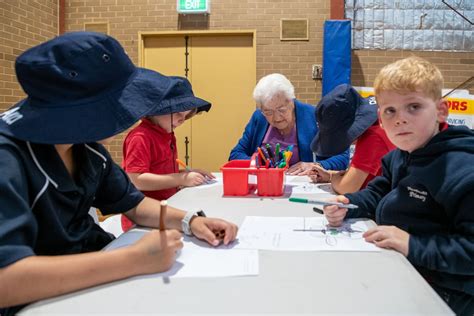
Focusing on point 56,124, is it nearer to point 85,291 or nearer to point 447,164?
point 85,291

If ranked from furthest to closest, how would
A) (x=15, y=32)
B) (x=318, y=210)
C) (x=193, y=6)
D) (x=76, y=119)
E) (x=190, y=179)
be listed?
(x=193, y=6) < (x=15, y=32) < (x=190, y=179) < (x=318, y=210) < (x=76, y=119)

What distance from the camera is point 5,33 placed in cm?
481

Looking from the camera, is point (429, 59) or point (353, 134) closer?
point (353, 134)

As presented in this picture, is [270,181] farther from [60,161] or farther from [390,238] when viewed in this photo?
[60,161]

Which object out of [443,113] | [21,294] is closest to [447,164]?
[443,113]

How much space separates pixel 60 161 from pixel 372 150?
A: 4.22 feet

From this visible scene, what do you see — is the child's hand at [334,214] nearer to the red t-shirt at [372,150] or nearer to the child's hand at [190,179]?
the red t-shirt at [372,150]

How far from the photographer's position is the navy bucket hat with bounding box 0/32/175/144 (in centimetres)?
88

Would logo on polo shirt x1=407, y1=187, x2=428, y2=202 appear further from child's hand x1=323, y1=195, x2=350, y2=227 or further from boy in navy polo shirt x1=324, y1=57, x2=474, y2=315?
child's hand x1=323, y1=195, x2=350, y2=227

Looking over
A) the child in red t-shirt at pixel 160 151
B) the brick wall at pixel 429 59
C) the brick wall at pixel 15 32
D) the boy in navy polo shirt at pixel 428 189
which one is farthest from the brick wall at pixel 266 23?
the boy in navy polo shirt at pixel 428 189

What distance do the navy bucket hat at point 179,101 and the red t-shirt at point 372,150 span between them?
37.7 inches

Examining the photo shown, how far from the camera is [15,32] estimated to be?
4.95 m

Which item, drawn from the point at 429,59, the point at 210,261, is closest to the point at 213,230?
the point at 210,261

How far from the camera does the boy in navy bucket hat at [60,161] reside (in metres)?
0.79
